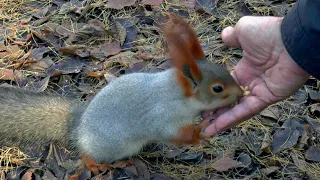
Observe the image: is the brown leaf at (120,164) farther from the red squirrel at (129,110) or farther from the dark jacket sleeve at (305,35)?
the dark jacket sleeve at (305,35)

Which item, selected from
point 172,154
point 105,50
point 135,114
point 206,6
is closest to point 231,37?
point 135,114

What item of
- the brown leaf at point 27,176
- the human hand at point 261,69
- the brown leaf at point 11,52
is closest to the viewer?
the human hand at point 261,69

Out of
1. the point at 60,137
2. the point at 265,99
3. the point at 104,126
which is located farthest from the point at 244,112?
the point at 60,137

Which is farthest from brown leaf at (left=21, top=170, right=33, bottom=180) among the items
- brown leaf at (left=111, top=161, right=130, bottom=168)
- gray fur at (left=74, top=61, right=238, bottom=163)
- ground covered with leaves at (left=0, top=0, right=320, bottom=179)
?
brown leaf at (left=111, top=161, right=130, bottom=168)

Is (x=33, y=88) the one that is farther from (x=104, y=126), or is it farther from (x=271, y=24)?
(x=271, y=24)

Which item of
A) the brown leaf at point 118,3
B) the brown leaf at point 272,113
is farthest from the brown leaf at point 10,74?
the brown leaf at point 272,113

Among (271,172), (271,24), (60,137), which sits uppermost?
(271,24)

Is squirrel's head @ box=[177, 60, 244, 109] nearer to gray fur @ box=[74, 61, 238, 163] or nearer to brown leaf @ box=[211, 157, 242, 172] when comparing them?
gray fur @ box=[74, 61, 238, 163]
